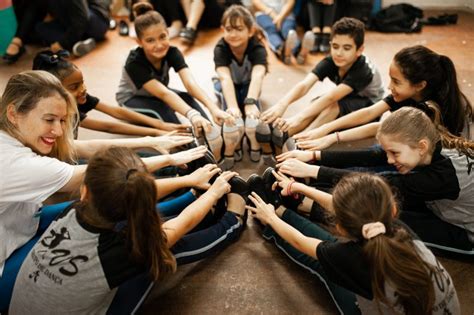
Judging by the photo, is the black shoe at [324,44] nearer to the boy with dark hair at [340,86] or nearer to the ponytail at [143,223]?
the boy with dark hair at [340,86]

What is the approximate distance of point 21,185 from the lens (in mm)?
1408

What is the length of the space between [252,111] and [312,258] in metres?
0.95

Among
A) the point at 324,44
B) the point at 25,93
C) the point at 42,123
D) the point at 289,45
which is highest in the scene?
the point at 25,93

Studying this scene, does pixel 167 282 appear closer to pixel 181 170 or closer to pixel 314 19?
pixel 181 170

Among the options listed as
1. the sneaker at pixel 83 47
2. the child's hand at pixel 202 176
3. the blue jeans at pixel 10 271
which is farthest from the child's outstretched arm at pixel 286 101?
the sneaker at pixel 83 47

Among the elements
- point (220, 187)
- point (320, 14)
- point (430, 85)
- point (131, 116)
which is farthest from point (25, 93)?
point (320, 14)

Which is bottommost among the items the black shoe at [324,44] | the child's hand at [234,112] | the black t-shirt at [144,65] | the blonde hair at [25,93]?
the black shoe at [324,44]

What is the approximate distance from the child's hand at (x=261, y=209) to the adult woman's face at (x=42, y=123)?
2.50 ft

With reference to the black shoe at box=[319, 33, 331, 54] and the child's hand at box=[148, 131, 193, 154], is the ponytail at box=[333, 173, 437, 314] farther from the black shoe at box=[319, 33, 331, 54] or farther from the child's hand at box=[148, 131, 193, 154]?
the black shoe at box=[319, 33, 331, 54]

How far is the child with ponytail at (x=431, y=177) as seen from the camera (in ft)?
5.20

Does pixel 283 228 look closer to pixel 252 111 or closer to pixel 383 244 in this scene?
pixel 383 244

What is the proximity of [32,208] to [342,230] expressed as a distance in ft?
3.26

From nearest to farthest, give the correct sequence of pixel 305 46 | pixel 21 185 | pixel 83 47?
pixel 21 185 < pixel 305 46 < pixel 83 47

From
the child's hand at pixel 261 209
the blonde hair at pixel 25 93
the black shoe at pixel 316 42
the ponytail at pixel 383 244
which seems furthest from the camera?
the black shoe at pixel 316 42
